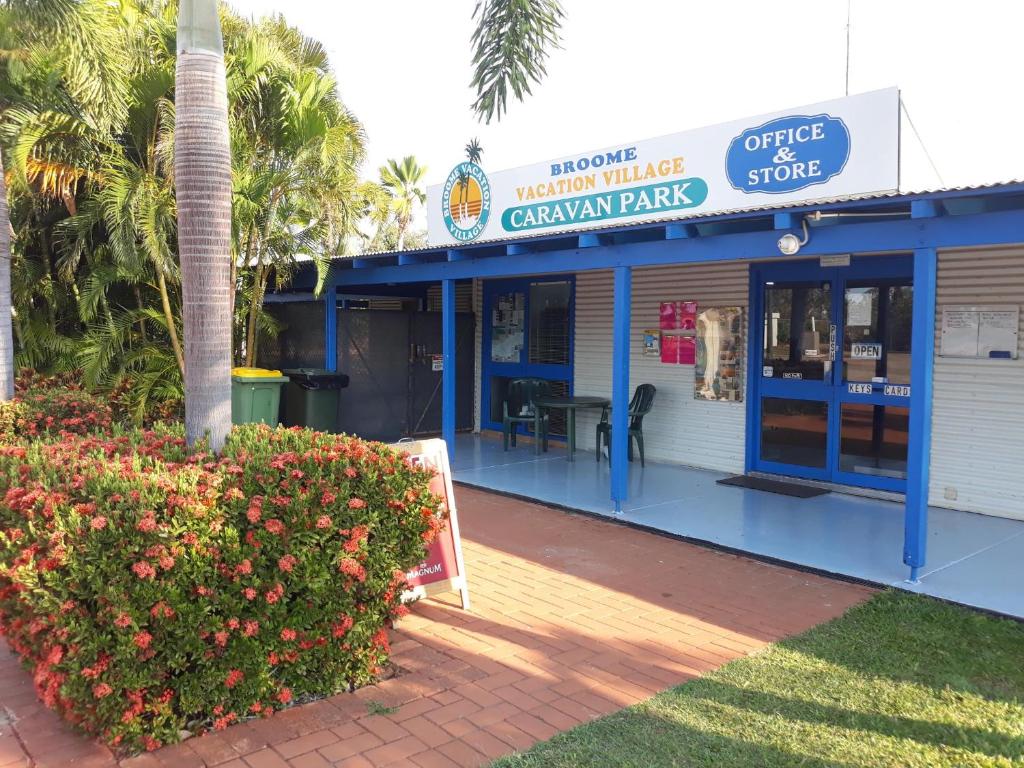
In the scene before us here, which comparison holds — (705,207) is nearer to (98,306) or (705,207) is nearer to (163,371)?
(163,371)

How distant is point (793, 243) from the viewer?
584 cm

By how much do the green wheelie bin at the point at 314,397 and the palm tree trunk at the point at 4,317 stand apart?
369 cm

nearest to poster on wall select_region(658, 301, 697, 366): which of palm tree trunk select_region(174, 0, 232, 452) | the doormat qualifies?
the doormat

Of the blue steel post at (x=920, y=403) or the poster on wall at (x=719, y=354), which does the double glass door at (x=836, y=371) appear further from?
the blue steel post at (x=920, y=403)

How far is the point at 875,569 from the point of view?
5.63 meters

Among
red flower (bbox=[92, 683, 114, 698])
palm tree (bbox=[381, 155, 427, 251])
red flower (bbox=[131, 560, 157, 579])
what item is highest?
palm tree (bbox=[381, 155, 427, 251])

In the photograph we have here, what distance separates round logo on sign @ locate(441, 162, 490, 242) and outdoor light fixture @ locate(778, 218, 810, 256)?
19.4ft

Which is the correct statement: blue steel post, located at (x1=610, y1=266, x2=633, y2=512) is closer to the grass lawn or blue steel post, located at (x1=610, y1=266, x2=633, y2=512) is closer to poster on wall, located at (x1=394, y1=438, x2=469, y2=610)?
poster on wall, located at (x1=394, y1=438, x2=469, y2=610)

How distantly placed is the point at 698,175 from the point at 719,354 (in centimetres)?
200

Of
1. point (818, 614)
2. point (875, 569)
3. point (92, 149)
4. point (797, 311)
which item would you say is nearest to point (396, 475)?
point (818, 614)

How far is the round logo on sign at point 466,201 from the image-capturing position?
1123 cm

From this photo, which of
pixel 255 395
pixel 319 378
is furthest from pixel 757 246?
pixel 255 395

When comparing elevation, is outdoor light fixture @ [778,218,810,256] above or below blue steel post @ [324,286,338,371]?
above

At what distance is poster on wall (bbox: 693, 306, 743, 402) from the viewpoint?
898 cm
